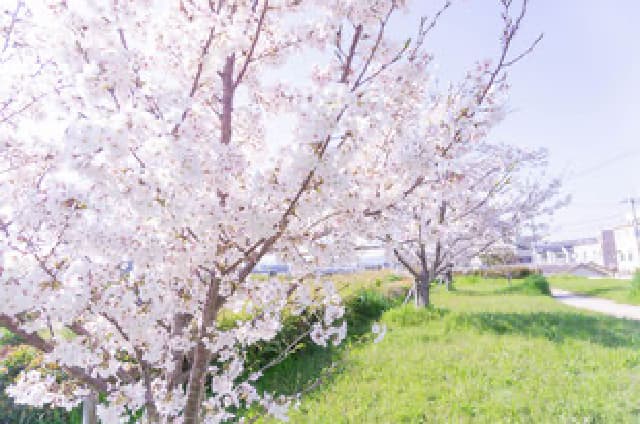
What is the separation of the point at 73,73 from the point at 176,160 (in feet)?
3.62

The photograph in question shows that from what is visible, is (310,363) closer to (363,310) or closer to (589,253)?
(363,310)

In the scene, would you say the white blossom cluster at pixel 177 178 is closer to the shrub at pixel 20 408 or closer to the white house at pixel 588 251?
the shrub at pixel 20 408

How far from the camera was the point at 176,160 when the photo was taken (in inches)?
89.2

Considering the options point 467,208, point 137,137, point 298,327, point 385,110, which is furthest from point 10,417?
point 467,208

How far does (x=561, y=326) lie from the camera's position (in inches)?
396

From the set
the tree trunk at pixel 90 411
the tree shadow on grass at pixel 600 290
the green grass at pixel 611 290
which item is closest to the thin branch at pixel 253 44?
the tree trunk at pixel 90 411

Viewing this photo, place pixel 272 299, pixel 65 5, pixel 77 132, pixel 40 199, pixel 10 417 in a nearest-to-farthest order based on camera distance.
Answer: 1. pixel 77 132
2. pixel 40 199
3. pixel 65 5
4. pixel 272 299
5. pixel 10 417

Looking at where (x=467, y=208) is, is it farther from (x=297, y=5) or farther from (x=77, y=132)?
(x=77, y=132)

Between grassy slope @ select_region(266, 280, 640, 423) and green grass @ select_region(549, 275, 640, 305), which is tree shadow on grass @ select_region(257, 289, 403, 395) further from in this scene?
green grass @ select_region(549, 275, 640, 305)

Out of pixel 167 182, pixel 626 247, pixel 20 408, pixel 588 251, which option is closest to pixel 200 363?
pixel 167 182

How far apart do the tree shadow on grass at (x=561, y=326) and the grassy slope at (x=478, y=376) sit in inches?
1.4

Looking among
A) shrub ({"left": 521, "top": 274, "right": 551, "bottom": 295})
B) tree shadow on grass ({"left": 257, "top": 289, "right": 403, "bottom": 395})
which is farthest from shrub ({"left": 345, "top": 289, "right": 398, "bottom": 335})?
shrub ({"left": 521, "top": 274, "right": 551, "bottom": 295})

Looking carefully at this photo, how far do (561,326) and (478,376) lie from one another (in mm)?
4642

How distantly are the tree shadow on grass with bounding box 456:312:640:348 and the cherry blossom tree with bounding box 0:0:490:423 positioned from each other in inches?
310
